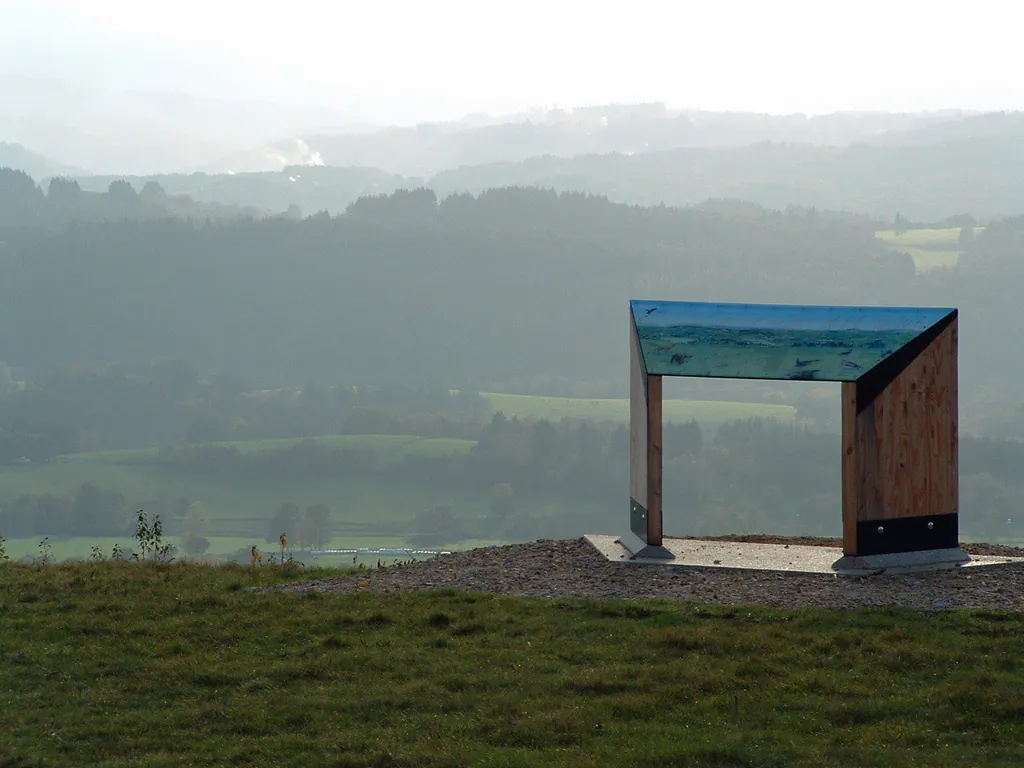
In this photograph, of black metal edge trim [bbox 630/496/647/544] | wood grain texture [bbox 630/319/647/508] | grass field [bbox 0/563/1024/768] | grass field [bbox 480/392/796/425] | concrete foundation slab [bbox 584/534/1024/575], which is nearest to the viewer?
grass field [bbox 0/563/1024/768]

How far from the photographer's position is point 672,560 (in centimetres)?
1343

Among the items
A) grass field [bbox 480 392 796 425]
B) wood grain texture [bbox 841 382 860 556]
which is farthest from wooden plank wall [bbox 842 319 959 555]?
grass field [bbox 480 392 796 425]

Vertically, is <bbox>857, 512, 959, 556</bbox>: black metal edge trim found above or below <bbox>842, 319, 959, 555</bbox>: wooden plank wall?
below

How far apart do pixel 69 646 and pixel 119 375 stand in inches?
5072

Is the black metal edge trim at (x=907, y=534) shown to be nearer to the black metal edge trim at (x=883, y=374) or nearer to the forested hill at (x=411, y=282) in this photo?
the black metal edge trim at (x=883, y=374)

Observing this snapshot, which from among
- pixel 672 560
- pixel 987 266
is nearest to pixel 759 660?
pixel 672 560

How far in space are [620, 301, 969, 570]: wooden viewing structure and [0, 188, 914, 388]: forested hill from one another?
113m

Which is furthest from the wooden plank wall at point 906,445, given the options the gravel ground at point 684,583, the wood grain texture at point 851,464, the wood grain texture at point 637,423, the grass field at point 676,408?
the grass field at point 676,408

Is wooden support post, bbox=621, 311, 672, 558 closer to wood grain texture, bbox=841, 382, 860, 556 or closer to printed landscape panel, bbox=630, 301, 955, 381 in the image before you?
printed landscape panel, bbox=630, 301, 955, 381

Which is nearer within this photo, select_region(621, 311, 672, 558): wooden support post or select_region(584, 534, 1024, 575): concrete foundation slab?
select_region(584, 534, 1024, 575): concrete foundation slab

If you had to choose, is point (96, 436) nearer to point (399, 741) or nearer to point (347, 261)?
point (347, 261)

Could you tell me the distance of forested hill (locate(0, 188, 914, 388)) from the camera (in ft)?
442

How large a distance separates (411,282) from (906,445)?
13309 cm

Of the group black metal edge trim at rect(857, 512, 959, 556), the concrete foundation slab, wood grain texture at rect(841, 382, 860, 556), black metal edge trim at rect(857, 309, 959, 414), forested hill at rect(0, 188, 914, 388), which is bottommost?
the concrete foundation slab
